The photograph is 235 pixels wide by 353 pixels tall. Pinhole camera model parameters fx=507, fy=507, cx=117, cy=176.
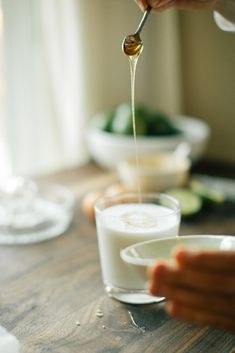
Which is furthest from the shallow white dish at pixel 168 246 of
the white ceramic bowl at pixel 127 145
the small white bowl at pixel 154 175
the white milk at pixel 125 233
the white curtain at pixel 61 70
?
the white curtain at pixel 61 70

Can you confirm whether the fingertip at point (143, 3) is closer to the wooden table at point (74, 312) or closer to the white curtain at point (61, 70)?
the wooden table at point (74, 312)

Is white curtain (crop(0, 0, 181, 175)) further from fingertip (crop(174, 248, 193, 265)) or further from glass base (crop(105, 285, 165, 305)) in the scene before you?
fingertip (crop(174, 248, 193, 265))

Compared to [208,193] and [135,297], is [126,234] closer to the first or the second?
[135,297]

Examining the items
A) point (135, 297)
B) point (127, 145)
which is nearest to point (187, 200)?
point (127, 145)

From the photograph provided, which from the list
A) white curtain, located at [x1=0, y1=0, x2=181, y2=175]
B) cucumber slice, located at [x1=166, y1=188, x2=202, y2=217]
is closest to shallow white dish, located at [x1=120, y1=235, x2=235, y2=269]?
cucumber slice, located at [x1=166, y1=188, x2=202, y2=217]

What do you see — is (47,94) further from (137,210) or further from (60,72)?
(137,210)

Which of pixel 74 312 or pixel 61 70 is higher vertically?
pixel 61 70
